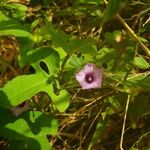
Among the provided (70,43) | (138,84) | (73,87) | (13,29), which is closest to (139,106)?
(138,84)

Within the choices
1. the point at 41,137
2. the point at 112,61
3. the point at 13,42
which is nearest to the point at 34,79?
the point at 41,137

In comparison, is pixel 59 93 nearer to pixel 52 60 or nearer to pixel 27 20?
pixel 52 60

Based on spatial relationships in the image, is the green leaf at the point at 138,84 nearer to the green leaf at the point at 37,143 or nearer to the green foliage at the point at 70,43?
the green foliage at the point at 70,43

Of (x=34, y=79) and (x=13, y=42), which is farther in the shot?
(x=13, y=42)

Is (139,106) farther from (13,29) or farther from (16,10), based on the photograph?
(16,10)

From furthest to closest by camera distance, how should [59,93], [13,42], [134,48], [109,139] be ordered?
1. [13,42]
2. [109,139]
3. [134,48]
4. [59,93]

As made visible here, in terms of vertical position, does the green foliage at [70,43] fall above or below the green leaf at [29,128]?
above

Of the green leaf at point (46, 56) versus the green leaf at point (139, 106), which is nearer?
the green leaf at point (46, 56)

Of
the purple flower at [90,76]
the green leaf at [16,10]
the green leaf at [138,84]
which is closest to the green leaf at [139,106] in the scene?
the green leaf at [138,84]
